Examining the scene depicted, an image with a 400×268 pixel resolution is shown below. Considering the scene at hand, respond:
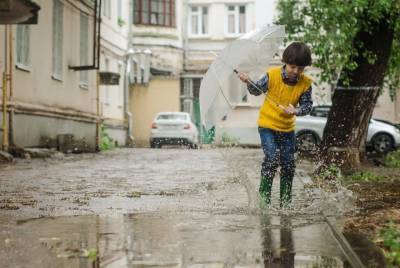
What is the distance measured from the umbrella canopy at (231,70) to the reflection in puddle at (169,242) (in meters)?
1.32

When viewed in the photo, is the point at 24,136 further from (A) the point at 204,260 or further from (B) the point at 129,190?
(A) the point at 204,260

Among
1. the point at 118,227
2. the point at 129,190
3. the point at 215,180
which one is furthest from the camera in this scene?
the point at 215,180

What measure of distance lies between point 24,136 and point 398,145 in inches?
567

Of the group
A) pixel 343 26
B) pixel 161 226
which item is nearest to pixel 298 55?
pixel 161 226

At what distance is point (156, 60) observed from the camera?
134 feet

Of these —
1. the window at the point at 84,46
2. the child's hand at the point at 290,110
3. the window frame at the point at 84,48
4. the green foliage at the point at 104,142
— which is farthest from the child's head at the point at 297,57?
the green foliage at the point at 104,142

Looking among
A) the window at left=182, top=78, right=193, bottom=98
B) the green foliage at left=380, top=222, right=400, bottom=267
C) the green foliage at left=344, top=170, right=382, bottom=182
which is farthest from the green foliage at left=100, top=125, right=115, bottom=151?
the green foliage at left=380, top=222, right=400, bottom=267

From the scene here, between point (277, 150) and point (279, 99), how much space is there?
54 centimetres

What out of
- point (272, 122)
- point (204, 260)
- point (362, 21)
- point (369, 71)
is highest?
point (362, 21)

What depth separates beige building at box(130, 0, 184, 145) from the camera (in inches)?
1569

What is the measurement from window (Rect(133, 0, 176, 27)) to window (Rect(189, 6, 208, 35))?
93.9 inches

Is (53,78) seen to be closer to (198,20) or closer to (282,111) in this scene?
(282,111)

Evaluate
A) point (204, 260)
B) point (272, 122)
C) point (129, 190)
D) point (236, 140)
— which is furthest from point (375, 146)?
point (204, 260)

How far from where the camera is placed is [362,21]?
1334cm
